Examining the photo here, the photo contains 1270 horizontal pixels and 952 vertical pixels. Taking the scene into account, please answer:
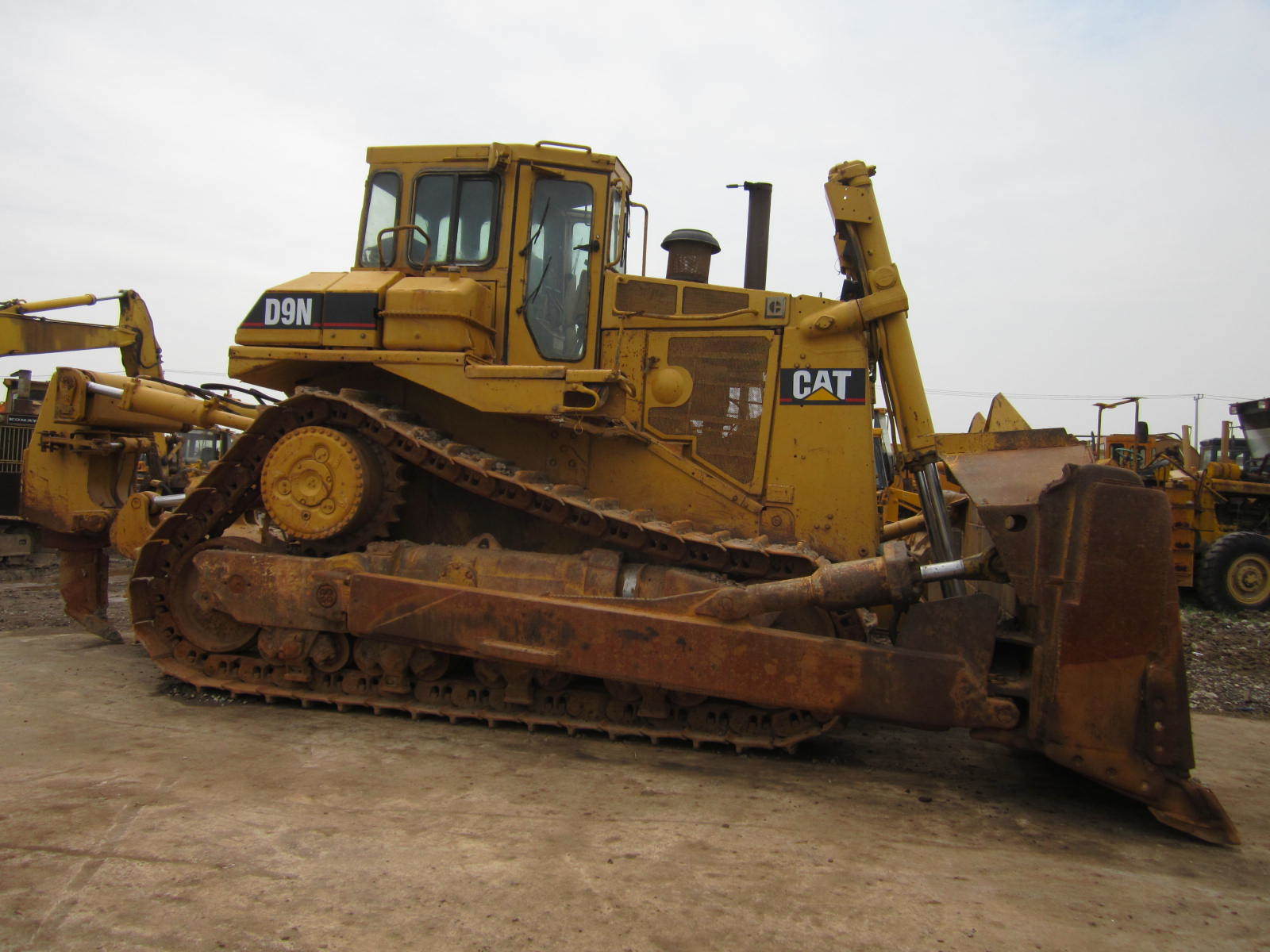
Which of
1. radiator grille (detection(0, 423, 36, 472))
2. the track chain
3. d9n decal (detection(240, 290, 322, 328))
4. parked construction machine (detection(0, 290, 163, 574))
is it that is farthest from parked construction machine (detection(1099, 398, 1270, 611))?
radiator grille (detection(0, 423, 36, 472))

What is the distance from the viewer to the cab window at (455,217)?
6.18m

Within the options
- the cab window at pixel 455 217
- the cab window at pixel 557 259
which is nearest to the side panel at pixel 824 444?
the cab window at pixel 557 259

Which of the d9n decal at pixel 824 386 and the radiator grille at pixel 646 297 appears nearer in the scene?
the d9n decal at pixel 824 386

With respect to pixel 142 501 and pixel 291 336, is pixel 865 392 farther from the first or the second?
pixel 142 501

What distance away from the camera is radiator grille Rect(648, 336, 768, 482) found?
5.87 m

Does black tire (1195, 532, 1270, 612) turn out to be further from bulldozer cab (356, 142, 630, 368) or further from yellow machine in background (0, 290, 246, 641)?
yellow machine in background (0, 290, 246, 641)

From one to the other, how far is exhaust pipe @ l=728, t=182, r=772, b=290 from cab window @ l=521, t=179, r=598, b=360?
1165 mm

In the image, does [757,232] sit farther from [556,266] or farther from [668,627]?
[668,627]

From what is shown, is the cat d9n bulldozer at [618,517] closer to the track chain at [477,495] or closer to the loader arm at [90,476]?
the track chain at [477,495]

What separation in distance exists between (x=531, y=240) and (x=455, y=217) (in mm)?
583

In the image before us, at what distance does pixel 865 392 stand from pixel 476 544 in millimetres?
2652

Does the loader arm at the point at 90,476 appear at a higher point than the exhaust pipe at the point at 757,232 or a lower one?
lower

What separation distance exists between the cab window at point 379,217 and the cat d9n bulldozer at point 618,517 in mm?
16

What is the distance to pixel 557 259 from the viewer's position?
20.2ft
